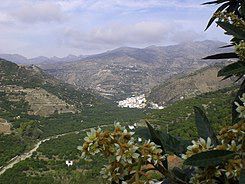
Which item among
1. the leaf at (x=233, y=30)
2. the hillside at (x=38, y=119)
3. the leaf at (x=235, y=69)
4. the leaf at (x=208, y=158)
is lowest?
the hillside at (x=38, y=119)

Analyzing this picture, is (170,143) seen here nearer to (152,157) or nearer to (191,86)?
(152,157)

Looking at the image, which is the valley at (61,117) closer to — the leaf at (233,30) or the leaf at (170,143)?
the leaf at (170,143)

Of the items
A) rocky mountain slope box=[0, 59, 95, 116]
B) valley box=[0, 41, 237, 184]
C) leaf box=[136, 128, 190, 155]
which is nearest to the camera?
leaf box=[136, 128, 190, 155]

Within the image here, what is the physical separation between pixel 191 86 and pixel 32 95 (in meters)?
45.6

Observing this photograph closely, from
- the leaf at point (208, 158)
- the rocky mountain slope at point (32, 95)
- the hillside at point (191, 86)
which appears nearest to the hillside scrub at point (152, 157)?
the leaf at point (208, 158)

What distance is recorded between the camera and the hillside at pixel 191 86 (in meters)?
103

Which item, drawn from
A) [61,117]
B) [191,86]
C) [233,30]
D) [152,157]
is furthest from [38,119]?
[152,157]

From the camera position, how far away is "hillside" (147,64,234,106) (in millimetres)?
103369

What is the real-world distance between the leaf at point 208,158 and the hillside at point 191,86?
100755mm

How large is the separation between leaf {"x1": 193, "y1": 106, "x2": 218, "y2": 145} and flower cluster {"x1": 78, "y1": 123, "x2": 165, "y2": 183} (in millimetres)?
397

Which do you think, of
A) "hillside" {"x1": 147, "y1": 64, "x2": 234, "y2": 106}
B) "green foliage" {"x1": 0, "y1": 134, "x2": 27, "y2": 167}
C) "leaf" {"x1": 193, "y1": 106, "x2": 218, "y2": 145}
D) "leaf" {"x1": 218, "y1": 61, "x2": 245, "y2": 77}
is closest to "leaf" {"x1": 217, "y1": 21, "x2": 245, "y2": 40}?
"leaf" {"x1": 218, "y1": 61, "x2": 245, "y2": 77}

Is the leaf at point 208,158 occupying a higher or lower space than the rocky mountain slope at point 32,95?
higher

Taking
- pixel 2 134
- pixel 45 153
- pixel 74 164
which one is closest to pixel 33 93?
pixel 2 134

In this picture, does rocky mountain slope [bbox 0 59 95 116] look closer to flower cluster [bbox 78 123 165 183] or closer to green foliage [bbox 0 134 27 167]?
green foliage [bbox 0 134 27 167]
